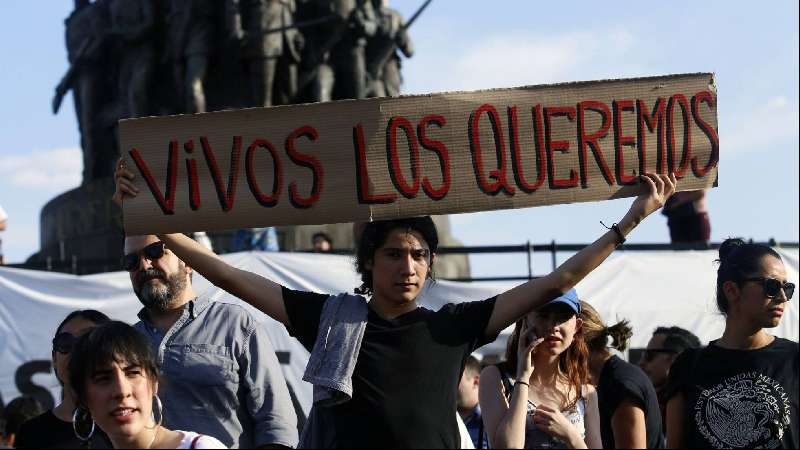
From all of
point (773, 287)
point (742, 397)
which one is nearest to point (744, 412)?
point (742, 397)

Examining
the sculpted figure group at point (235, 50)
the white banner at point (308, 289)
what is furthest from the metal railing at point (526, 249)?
the sculpted figure group at point (235, 50)

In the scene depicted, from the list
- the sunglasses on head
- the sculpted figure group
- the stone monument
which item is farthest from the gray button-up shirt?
the sculpted figure group

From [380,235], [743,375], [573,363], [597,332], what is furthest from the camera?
[597,332]

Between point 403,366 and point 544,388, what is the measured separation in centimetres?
72

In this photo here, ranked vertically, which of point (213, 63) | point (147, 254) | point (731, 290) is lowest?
point (731, 290)

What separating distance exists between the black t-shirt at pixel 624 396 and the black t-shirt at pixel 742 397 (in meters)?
0.12

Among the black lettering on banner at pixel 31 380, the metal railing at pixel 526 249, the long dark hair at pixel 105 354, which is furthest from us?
the metal railing at pixel 526 249

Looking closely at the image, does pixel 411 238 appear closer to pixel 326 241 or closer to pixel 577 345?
pixel 577 345

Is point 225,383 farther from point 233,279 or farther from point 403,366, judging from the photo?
point 403,366

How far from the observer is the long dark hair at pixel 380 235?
14.7 feet

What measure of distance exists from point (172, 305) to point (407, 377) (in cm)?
128

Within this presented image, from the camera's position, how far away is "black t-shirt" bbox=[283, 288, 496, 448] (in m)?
4.16

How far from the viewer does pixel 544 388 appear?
477 cm

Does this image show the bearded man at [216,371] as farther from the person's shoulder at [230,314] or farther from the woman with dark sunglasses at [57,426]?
the woman with dark sunglasses at [57,426]
